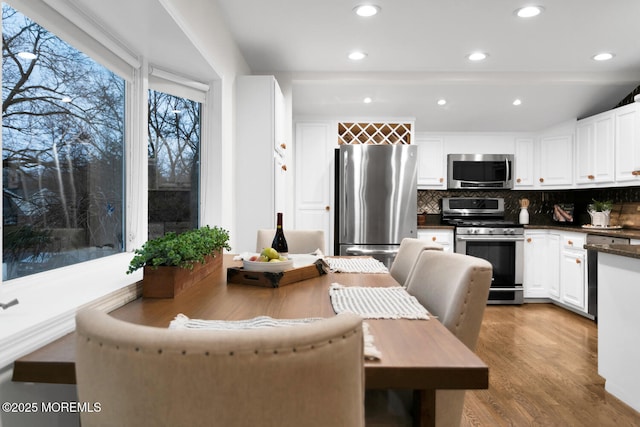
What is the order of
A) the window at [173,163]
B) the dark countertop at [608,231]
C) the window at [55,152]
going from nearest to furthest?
the window at [55,152]
the window at [173,163]
the dark countertop at [608,231]

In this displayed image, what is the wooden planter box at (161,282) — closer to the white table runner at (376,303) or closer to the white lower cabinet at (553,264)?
the white table runner at (376,303)

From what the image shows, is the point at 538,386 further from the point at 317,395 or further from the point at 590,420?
the point at 317,395

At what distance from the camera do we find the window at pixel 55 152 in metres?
1.41

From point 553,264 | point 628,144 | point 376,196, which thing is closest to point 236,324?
point 376,196

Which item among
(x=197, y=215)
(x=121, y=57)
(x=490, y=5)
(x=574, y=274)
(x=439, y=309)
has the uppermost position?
(x=490, y=5)

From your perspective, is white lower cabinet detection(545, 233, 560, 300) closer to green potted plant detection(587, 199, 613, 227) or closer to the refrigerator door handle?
green potted plant detection(587, 199, 613, 227)

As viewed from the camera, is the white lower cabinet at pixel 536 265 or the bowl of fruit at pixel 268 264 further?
the white lower cabinet at pixel 536 265

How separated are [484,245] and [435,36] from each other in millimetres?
2490

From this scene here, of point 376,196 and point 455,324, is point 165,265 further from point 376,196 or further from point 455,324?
point 376,196

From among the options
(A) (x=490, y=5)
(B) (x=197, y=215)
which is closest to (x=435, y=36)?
(A) (x=490, y=5)

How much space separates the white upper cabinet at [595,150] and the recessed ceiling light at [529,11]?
81.9 inches

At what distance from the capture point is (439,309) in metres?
1.24

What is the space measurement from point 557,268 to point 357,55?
125 inches

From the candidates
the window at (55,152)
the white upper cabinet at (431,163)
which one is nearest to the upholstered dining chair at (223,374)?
the window at (55,152)
